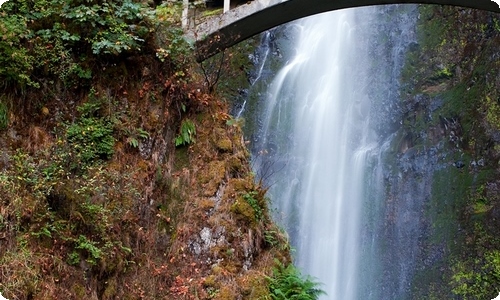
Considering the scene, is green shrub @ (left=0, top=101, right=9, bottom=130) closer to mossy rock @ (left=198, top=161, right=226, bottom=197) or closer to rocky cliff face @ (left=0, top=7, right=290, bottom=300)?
rocky cliff face @ (left=0, top=7, right=290, bottom=300)

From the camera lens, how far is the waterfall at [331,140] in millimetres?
18891

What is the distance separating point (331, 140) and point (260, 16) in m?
12.9

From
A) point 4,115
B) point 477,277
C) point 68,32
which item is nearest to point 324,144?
point 477,277

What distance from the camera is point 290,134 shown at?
21.2 meters

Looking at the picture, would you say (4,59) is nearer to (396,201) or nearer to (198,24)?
(198,24)

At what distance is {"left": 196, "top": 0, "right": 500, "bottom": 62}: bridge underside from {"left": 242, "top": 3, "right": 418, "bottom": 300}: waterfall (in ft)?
30.6

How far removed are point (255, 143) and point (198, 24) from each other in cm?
1184

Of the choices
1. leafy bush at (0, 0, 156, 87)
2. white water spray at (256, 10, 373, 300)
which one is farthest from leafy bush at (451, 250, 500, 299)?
leafy bush at (0, 0, 156, 87)

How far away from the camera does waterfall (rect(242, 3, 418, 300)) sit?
1889cm

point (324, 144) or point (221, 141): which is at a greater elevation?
point (324, 144)

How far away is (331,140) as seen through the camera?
21391 millimetres

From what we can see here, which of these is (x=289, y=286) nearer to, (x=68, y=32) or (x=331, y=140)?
(x=68, y=32)

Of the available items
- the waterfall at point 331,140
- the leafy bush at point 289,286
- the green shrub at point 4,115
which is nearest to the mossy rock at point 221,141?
the leafy bush at point 289,286

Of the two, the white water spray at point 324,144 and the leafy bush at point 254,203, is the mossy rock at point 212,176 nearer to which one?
the leafy bush at point 254,203
